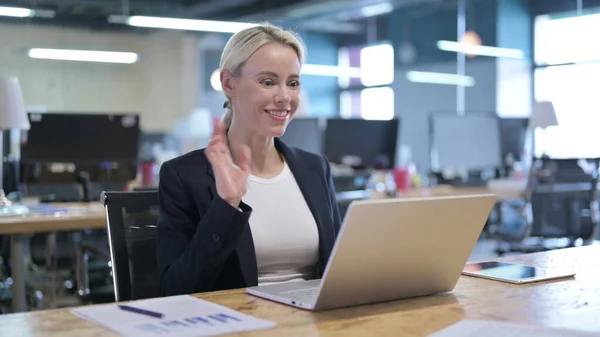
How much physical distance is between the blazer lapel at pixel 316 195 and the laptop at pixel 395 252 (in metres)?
0.44

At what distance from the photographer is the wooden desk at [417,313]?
3.88 ft

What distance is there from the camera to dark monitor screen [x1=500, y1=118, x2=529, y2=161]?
719 centimetres

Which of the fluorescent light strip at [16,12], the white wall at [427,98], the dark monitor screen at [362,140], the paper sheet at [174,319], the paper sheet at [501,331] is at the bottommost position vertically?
the paper sheet at [501,331]

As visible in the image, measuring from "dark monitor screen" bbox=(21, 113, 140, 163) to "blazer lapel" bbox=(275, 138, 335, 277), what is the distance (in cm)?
236

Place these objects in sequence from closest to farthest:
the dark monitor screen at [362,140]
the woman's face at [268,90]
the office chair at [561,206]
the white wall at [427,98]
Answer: the woman's face at [268,90] < the dark monitor screen at [362,140] < the office chair at [561,206] < the white wall at [427,98]

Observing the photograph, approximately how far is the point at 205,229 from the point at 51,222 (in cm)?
184

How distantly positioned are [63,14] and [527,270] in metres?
9.05

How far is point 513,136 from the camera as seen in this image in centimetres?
725

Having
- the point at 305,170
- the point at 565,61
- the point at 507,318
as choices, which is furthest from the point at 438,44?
the point at 507,318

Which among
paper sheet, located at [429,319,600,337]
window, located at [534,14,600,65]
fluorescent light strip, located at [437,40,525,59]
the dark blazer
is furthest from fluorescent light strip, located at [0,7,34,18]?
paper sheet, located at [429,319,600,337]

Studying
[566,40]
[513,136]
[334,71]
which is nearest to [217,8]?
[334,71]

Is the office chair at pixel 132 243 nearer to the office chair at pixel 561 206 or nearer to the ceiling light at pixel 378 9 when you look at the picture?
the office chair at pixel 561 206

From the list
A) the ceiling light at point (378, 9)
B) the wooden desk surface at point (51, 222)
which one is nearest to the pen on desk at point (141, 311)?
the wooden desk surface at point (51, 222)

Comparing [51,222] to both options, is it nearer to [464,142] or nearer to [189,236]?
[189,236]
